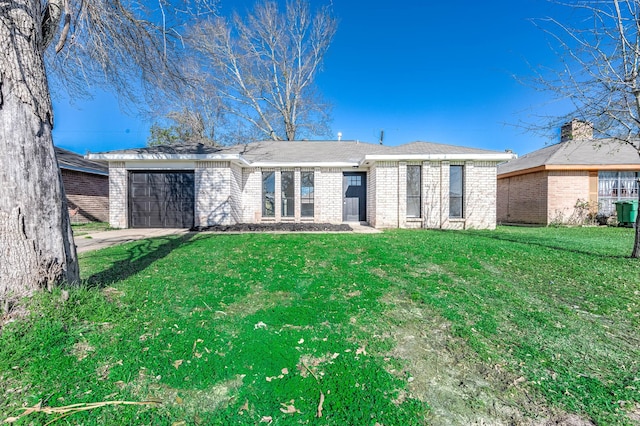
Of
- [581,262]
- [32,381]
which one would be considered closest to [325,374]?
[32,381]

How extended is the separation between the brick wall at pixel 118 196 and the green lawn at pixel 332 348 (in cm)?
738

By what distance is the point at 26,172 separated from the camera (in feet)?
9.09

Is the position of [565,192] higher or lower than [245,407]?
higher

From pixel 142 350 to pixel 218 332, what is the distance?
2.07 ft

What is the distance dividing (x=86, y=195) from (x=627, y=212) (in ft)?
81.6

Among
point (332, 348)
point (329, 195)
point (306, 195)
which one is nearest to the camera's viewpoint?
point (332, 348)

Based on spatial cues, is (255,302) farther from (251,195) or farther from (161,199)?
(161,199)

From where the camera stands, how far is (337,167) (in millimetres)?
12188

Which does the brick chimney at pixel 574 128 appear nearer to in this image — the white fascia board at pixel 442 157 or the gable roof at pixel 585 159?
the white fascia board at pixel 442 157

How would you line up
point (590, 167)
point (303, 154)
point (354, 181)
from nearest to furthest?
point (590, 167) → point (354, 181) → point (303, 154)

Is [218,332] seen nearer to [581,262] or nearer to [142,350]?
[142,350]

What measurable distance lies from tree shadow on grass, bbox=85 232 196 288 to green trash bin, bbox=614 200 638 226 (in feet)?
56.4

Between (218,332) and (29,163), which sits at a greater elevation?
(29,163)

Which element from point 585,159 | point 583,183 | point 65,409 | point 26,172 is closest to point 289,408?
point 65,409
